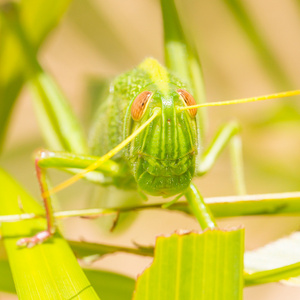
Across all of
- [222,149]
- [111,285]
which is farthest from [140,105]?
[222,149]

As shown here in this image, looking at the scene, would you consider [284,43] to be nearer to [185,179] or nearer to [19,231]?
[185,179]

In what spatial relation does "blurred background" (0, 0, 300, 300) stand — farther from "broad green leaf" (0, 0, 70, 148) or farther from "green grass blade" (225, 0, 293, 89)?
"broad green leaf" (0, 0, 70, 148)

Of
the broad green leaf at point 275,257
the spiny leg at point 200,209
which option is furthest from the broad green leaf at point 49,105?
the broad green leaf at point 275,257

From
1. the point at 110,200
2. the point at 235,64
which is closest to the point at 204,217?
the point at 110,200

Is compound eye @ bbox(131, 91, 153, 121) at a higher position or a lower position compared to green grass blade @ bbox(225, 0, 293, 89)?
lower

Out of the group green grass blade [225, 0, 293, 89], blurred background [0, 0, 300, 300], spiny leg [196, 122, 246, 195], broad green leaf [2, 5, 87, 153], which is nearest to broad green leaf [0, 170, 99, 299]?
broad green leaf [2, 5, 87, 153]

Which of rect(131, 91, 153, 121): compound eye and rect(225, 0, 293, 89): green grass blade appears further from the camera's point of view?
rect(225, 0, 293, 89): green grass blade
